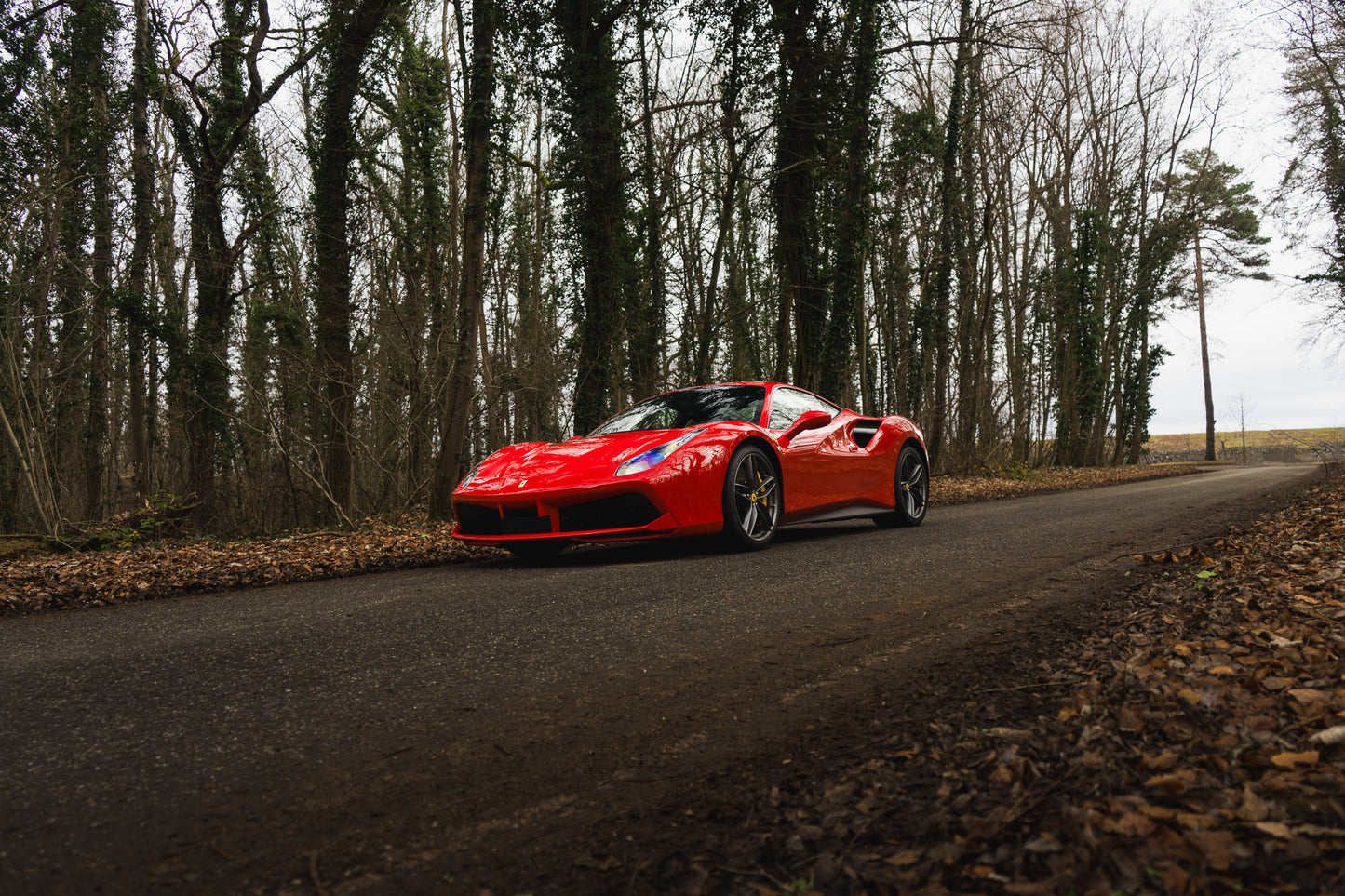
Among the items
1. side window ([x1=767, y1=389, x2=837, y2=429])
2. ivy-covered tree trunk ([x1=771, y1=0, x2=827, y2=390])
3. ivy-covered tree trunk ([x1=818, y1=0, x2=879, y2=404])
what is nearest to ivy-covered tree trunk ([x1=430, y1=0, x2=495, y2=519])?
side window ([x1=767, y1=389, x2=837, y2=429])

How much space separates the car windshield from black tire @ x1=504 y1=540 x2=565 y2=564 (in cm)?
115

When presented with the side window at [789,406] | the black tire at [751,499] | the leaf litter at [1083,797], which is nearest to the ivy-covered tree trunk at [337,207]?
the side window at [789,406]

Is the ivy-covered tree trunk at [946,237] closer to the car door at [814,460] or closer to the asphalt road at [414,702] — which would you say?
the car door at [814,460]

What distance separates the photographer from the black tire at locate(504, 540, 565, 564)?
5.59m

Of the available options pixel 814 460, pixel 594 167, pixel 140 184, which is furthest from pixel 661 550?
pixel 140 184

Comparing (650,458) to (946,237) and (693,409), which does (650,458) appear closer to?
(693,409)

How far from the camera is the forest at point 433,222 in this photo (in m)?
10.9

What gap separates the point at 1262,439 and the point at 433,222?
5782 centimetres

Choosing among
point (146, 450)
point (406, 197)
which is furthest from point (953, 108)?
point (146, 450)

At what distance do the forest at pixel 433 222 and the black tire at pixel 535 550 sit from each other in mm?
3867

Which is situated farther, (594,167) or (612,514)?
(594,167)

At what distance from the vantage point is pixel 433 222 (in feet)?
50.4

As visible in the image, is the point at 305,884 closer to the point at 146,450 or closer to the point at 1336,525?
the point at 1336,525

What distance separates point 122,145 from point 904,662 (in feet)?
52.9
